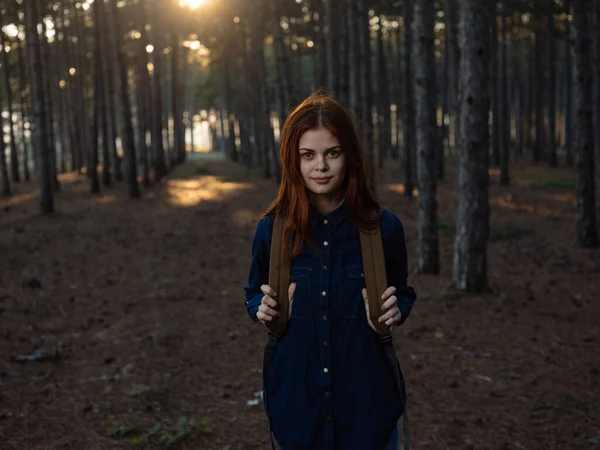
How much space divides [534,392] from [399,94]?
40433mm

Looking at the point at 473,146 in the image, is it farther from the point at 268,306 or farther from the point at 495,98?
the point at 495,98

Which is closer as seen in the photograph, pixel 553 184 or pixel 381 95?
→ pixel 553 184

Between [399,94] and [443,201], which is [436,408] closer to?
[443,201]

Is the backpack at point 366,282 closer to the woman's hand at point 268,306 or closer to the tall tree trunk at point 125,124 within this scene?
the woman's hand at point 268,306

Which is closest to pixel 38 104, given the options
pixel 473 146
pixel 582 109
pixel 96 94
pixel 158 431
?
pixel 96 94

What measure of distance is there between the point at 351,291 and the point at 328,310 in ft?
0.40

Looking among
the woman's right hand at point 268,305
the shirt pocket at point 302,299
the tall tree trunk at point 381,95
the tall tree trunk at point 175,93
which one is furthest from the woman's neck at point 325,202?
the tall tree trunk at point 175,93

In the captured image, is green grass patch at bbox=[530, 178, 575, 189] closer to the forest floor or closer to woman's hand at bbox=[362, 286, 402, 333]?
the forest floor

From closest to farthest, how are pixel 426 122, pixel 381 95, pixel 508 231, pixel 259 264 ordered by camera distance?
pixel 259 264 < pixel 426 122 < pixel 508 231 < pixel 381 95

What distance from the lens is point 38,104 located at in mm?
16641

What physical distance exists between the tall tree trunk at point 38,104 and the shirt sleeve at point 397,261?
51.0 ft

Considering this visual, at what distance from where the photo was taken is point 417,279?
415 inches

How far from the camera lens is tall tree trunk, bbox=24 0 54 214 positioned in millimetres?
16516

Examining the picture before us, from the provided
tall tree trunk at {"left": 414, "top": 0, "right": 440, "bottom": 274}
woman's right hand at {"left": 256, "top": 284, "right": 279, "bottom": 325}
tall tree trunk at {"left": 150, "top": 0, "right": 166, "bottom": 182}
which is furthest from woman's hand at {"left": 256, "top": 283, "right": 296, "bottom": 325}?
tall tree trunk at {"left": 150, "top": 0, "right": 166, "bottom": 182}
